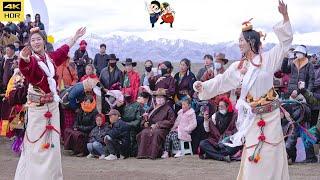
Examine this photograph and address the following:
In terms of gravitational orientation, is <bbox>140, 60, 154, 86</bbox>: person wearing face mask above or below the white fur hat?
below

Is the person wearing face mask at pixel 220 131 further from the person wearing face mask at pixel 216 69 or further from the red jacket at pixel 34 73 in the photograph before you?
the red jacket at pixel 34 73

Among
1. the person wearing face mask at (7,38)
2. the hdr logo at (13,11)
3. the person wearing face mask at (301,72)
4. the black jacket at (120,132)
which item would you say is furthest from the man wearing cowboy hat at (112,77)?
the hdr logo at (13,11)

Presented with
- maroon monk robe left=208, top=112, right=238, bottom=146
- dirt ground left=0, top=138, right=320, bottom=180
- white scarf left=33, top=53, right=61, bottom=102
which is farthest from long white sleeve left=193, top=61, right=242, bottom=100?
maroon monk robe left=208, top=112, right=238, bottom=146

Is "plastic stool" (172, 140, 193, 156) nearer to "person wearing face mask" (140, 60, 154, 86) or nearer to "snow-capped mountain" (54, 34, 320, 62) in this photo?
"person wearing face mask" (140, 60, 154, 86)

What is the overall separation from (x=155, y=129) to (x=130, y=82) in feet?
5.78

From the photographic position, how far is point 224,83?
19.2 feet

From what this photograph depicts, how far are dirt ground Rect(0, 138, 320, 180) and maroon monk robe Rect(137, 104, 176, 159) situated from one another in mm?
236

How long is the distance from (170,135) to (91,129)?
1405 mm

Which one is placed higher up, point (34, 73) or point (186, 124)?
point (34, 73)

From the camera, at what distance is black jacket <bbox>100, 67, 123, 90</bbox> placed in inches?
437

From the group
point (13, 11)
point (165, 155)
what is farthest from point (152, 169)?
point (13, 11)

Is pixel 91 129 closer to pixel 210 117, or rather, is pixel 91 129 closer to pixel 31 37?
pixel 210 117

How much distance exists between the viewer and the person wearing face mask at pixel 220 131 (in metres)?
9.16

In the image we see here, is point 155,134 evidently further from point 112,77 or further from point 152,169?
point 112,77
